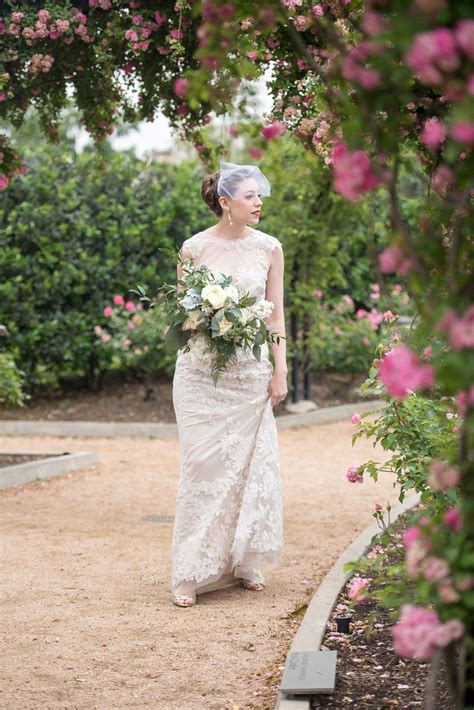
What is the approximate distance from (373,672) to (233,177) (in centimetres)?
262

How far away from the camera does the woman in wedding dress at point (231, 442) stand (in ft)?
17.3

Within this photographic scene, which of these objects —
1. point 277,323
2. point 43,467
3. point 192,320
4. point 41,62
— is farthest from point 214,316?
point 43,467

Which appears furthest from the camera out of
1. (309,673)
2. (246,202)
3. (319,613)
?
(246,202)

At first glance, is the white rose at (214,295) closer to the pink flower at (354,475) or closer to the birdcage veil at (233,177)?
the birdcage veil at (233,177)

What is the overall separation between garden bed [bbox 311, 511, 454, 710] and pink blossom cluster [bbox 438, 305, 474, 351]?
1981 millimetres

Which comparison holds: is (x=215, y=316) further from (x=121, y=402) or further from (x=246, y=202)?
(x=121, y=402)

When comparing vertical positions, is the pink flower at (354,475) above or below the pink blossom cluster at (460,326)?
below

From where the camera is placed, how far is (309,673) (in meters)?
3.71

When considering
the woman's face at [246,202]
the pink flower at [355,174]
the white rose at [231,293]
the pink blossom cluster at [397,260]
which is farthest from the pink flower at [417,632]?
the woman's face at [246,202]

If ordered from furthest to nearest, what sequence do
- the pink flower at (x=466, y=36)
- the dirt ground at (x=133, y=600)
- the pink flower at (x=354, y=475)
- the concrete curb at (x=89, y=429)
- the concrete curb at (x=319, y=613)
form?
the concrete curb at (x=89, y=429) → the pink flower at (x=354, y=475) → the dirt ground at (x=133, y=600) → the concrete curb at (x=319, y=613) → the pink flower at (x=466, y=36)

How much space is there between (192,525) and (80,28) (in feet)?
10.2

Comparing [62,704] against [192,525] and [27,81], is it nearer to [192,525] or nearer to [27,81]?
[192,525]

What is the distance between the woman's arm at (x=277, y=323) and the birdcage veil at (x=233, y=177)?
375 millimetres

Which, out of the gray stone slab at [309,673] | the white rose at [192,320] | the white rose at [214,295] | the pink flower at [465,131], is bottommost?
the gray stone slab at [309,673]
